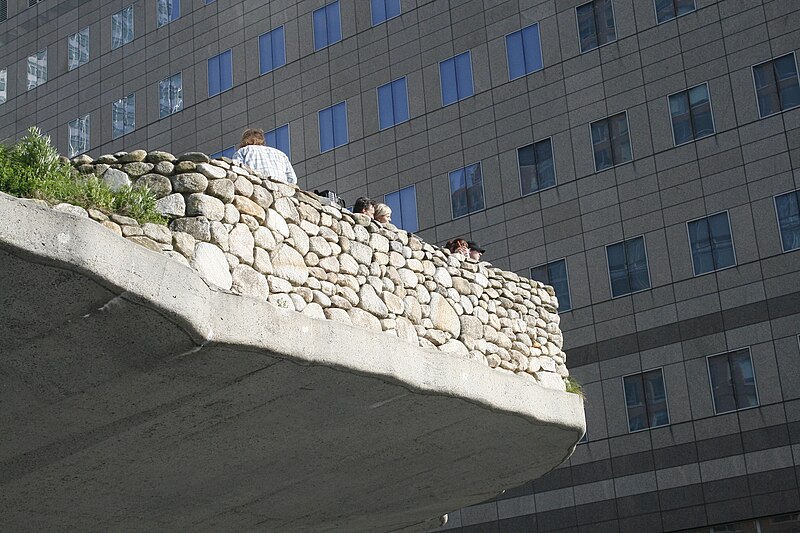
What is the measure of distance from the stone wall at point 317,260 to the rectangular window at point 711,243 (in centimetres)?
1660

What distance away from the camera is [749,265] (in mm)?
32906

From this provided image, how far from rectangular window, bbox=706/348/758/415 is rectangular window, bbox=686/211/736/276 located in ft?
8.41

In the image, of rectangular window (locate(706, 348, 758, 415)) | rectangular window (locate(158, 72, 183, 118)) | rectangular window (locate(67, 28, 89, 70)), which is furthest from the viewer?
rectangular window (locate(67, 28, 89, 70))

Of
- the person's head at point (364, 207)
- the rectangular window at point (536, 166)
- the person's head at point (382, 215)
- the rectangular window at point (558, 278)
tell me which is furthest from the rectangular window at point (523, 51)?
the person's head at point (364, 207)

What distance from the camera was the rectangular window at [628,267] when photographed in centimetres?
3484

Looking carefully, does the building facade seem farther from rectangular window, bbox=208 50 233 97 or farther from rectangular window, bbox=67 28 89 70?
rectangular window, bbox=67 28 89 70

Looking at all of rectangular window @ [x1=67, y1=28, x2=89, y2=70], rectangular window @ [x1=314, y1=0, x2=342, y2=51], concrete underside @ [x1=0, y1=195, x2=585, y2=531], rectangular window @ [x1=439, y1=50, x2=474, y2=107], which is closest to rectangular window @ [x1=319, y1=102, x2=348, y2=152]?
rectangular window @ [x1=314, y1=0, x2=342, y2=51]

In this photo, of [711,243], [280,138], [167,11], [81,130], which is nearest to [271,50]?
[280,138]

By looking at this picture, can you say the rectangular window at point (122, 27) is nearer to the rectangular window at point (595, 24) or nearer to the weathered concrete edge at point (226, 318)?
the rectangular window at point (595, 24)

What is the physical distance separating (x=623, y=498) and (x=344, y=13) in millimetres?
20351

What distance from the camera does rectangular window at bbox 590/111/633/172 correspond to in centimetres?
3597

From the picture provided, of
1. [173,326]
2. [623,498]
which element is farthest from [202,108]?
[173,326]

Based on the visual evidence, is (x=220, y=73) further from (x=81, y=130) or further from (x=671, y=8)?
(x=671, y=8)

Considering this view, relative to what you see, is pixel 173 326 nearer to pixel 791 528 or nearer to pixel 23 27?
pixel 791 528
